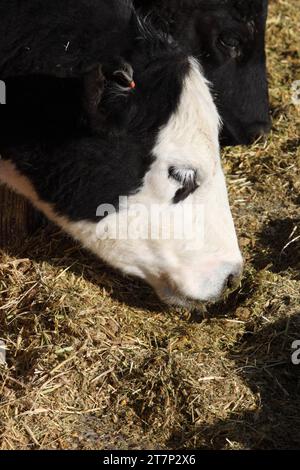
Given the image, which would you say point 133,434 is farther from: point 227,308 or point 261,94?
point 261,94

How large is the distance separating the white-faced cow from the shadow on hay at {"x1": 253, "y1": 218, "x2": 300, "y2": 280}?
0.68 metres

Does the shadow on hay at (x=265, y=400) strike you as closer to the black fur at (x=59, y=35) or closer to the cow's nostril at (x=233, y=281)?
the cow's nostril at (x=233, y=281)

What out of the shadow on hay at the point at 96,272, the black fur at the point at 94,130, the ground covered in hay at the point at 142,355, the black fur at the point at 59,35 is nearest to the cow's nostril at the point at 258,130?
the ground covered in hay at the point at 142,355

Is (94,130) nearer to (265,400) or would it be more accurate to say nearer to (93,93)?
(93,93)

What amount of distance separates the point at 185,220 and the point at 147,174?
1.26 feet

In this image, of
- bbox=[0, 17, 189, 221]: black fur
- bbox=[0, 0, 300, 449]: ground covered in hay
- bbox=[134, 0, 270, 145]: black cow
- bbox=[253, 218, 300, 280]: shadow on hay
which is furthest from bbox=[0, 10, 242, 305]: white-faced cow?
bbox=[134, 0, 270, 145]: black cow

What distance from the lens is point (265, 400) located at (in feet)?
16.1

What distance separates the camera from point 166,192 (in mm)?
5059

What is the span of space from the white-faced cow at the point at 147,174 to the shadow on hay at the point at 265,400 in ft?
1.32

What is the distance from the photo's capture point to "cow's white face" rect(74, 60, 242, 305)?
16.3ft

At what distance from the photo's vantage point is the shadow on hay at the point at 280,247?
596 cm

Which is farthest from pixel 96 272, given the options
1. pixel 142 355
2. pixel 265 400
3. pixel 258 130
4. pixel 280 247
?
pixel 258 130
